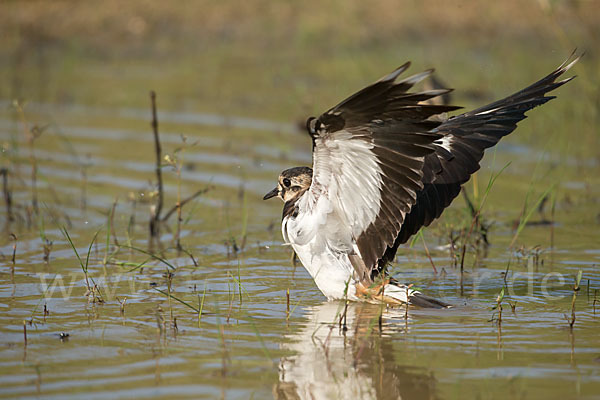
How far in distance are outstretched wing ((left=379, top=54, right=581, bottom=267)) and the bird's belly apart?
26cm

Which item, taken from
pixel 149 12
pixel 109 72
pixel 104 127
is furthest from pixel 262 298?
pixel 149 12

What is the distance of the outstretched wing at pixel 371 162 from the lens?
15.1 ft

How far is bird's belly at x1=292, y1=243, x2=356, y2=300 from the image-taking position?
18.3ft

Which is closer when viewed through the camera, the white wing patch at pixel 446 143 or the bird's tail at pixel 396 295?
the bird's tail at pixel 396 295

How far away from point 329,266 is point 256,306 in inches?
20.0

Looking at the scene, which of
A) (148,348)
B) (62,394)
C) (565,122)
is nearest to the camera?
(62,394)

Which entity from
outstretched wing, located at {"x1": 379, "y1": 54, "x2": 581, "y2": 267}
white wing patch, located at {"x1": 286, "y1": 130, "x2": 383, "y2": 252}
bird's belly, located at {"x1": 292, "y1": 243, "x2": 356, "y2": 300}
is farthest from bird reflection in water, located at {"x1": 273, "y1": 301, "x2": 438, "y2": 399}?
outstretched wing, located at {"x1": 379, "y1": 54, "x2": 581, "y2": 267}

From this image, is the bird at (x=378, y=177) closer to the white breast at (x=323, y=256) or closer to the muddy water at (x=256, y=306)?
the white breast at (x=323, y=256)

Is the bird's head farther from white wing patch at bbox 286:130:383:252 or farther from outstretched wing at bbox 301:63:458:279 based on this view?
outstretched wing at bbox 301:63:458:279

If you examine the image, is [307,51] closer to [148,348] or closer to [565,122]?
[565,122]

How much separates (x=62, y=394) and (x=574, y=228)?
4.76 meters

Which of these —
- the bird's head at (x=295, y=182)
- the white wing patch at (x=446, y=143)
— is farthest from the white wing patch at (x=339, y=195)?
the white wing patch at (x=446, y=143)

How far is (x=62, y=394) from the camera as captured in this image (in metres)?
4.02

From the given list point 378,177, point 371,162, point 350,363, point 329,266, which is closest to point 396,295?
point 329,266
